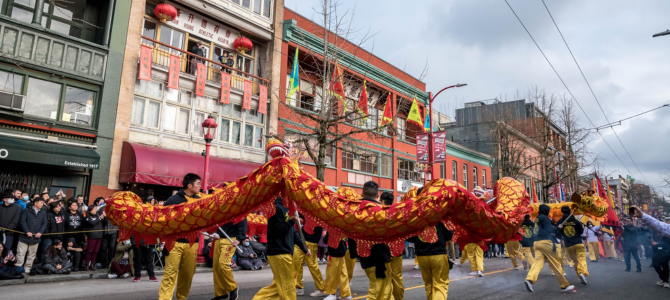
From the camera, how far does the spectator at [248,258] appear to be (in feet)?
39.3

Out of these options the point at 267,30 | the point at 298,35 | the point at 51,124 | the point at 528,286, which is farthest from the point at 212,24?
the point at 528,286

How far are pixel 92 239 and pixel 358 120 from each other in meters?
14.5

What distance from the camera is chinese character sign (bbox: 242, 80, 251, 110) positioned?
18922mm

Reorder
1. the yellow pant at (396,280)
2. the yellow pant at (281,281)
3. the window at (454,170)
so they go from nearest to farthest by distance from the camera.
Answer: the yellow pant at (281,281) → the yellow pant at (396,280) → the window at (454,170)

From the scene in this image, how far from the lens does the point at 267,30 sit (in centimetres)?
2016

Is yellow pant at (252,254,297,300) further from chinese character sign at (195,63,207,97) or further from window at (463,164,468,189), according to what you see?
window at (463,164,468,189)

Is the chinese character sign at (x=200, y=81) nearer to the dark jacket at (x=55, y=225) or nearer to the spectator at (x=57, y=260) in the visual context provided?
the dark jacket at (x=55, y=225)

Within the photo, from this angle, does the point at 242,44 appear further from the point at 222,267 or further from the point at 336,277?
the point at 222,267

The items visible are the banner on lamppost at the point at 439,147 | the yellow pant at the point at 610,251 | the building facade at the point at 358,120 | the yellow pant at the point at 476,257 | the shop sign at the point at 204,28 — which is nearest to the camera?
the yellow pant at the point at 476,257

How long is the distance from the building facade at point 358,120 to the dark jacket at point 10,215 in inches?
380

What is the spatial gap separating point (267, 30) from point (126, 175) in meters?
9.67

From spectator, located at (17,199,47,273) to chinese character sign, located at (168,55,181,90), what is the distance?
7.80m

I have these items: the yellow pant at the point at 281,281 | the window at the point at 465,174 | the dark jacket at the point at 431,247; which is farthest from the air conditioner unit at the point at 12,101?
the window at the point at 465,174

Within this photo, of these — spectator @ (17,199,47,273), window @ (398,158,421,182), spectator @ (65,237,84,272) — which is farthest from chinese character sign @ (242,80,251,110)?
window @ (398,158,421,182)
